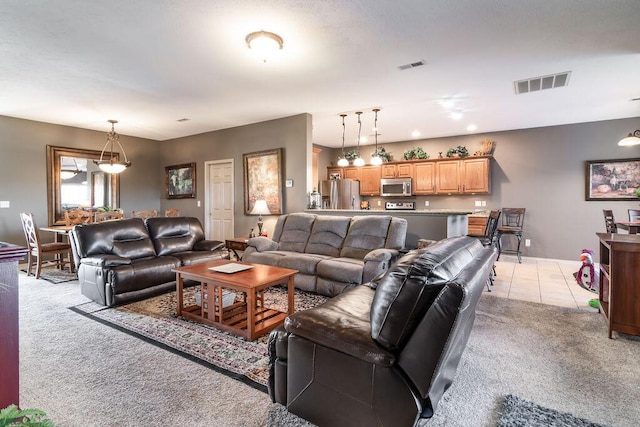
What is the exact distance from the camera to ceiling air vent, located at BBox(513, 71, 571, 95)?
3785 mm

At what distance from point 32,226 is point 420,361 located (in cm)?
558

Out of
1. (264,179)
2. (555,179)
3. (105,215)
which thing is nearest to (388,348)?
(264,179)

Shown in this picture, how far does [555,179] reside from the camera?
624 cm

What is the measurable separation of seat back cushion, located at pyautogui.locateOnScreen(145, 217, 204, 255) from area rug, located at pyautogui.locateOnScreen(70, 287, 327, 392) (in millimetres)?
752

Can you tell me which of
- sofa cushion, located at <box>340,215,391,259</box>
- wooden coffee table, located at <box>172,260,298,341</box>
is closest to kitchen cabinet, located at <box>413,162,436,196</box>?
sofa cushion, located at <box>340,215,391,259</box>

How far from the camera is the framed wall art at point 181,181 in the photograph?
7.20 metres

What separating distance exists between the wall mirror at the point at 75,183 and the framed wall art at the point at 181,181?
107cm

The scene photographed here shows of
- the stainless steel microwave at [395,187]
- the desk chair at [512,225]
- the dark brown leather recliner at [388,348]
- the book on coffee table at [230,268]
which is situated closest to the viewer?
the dark brown leather recliner at [388,348]

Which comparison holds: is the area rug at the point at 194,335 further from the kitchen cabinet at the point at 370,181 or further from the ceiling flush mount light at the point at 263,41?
the kitchen cabinet at the point at 370,181

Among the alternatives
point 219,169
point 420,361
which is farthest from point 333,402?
point 219,169

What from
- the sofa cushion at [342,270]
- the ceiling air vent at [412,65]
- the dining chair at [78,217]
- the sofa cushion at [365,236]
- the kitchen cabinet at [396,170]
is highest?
the ceiling air vent at [412,65]

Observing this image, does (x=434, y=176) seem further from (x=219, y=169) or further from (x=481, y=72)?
(x=219, y=169)

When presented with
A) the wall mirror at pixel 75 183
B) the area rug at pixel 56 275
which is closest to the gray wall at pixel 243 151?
the wall mirror at pixel 75 183

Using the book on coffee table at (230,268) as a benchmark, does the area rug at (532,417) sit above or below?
below
